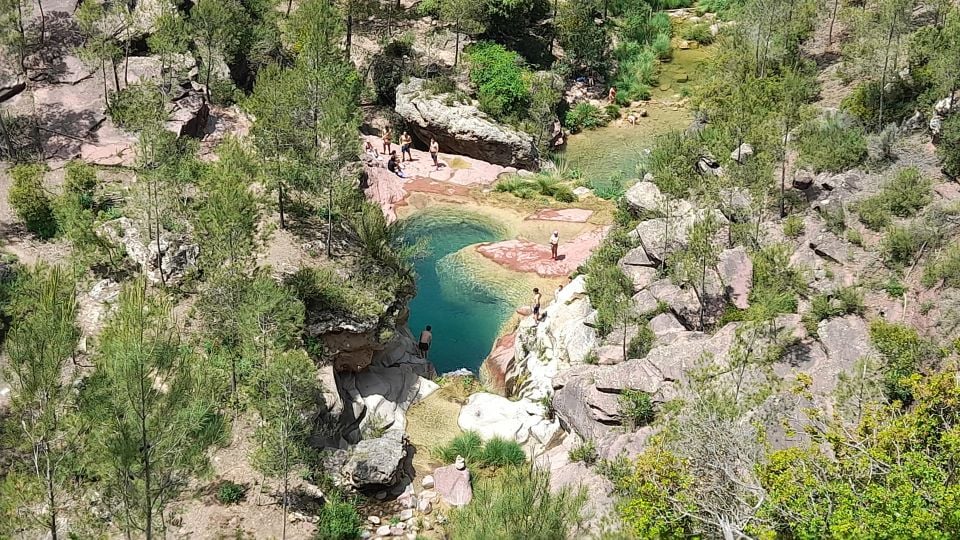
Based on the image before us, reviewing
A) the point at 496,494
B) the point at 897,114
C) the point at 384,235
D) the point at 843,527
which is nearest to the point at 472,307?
the point at 384,235

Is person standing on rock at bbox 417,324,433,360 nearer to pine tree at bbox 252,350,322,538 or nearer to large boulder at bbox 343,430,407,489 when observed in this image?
large boulder at bbox 343,430,407,489

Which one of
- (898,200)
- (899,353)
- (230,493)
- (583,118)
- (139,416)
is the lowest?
(230,493)

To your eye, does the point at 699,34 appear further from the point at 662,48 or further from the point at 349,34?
the point at 349,34

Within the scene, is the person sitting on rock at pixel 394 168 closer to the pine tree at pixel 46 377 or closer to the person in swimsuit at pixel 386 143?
the person in swimsuit at pixel 386 143

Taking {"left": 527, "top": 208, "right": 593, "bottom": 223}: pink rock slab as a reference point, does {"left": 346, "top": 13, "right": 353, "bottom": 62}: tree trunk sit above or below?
above

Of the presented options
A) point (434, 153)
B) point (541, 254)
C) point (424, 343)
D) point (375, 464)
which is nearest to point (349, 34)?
point (434, 153)

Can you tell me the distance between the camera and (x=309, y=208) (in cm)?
3509

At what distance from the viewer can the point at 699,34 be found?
212 feet

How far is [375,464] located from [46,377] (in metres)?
11.5

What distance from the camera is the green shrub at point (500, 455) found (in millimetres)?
28656

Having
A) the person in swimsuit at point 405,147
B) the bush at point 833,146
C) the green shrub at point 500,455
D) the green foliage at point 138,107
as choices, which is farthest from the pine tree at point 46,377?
the person in swimsuit at point 405,147

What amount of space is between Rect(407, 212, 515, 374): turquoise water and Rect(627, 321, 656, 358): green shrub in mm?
7599

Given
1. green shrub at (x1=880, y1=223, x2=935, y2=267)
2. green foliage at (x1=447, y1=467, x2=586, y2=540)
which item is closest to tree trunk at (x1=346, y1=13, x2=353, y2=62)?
green shrub at (x1=880, y1=223, x2=935, y2=267)

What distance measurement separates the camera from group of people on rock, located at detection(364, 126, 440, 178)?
48.2 metres
